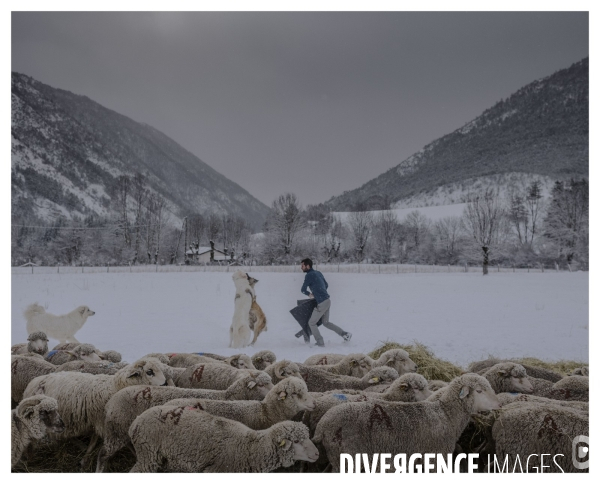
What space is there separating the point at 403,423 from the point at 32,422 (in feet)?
8.62

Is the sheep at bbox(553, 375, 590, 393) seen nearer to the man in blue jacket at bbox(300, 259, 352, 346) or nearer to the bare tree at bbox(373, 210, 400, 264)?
the man in blue jacket at bbox(300, 259, 352, 346)

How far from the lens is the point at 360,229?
21.9 meters

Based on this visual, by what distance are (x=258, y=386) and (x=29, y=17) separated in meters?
4.81

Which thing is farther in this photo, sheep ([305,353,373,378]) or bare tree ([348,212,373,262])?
bare tree ([348,212,373,262])

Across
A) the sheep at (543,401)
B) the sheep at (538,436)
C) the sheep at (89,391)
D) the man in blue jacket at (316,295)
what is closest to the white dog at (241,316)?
the man in blue jacket at (316,295)

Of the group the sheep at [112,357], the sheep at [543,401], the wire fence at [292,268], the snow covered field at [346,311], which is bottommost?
the snow covered field at [346,311]

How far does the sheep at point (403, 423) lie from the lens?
2.82 meters

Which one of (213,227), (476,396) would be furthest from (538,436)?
(213,227)

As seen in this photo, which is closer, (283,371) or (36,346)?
(283,371)

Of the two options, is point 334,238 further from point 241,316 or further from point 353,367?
point 353,367

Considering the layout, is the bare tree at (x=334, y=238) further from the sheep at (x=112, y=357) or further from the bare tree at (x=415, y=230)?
the sheep at (x=112, y=357)

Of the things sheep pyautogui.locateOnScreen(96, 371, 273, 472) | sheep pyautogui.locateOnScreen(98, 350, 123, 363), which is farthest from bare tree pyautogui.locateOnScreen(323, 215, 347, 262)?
sheep pyautogui.locateOnScreen(96, 371, 273, 472)

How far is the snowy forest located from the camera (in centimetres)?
1470

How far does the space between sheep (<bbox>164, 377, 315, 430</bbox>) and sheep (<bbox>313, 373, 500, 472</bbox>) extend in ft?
0.71
